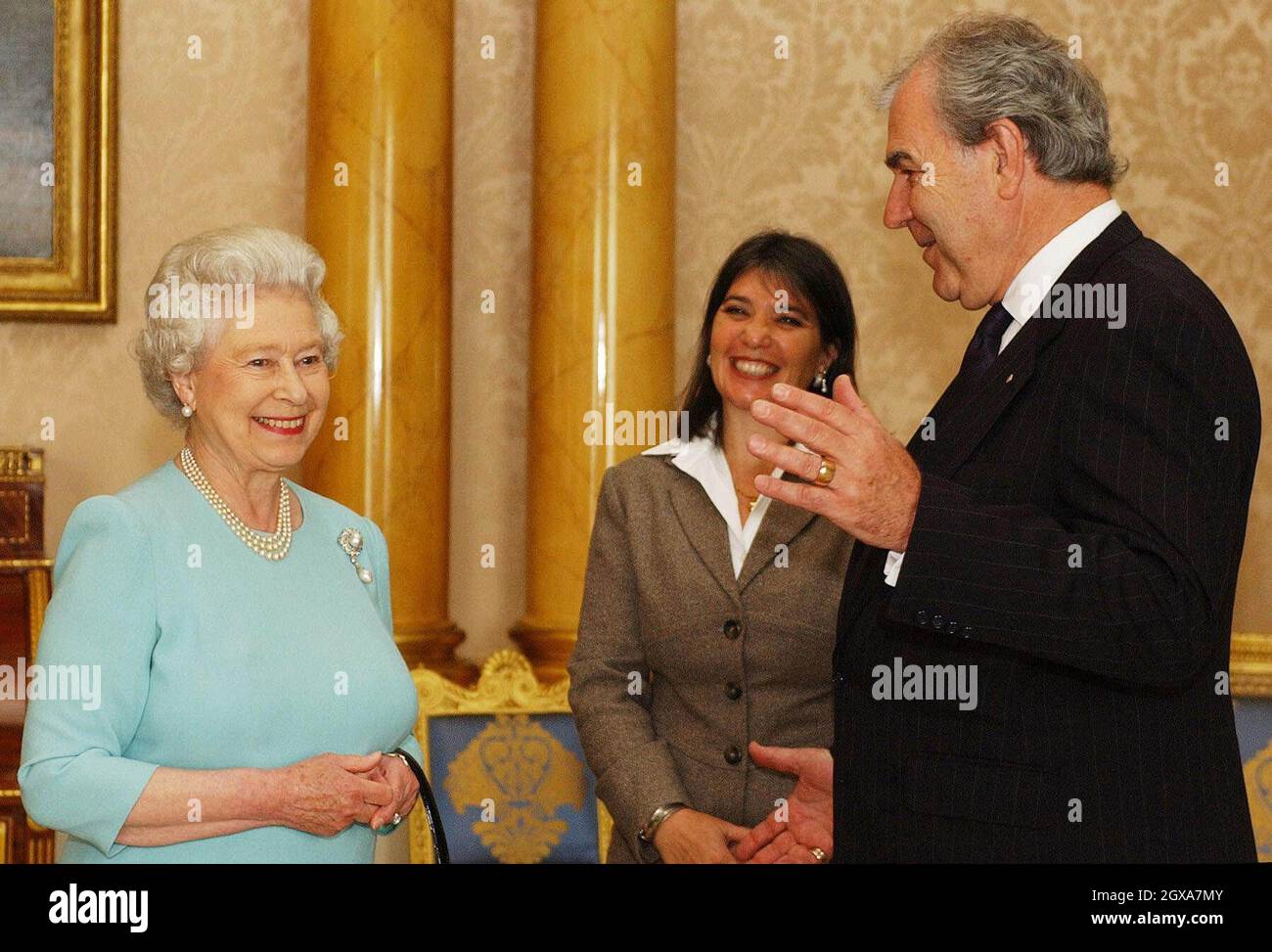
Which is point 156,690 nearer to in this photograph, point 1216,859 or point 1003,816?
point 1003,816

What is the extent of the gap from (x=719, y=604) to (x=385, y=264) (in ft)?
7.09

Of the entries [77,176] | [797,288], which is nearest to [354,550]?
[797,288]

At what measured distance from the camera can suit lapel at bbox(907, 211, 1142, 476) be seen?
75.4 inches

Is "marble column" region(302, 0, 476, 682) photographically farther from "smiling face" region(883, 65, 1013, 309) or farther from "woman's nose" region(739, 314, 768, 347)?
"smiling face" region(883, 65, 1013, 309)

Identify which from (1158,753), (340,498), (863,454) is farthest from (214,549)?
(340,498)

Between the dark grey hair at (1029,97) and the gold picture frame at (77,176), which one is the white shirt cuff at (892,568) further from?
the gold picture frame at (77,176)

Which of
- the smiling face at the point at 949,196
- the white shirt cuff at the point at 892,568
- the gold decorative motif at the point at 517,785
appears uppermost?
the smiling face at the point at 949,196

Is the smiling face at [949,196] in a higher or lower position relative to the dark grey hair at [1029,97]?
lower

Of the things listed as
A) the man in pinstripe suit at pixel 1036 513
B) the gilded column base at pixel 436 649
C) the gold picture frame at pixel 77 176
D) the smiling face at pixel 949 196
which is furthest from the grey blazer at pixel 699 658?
the gold picture frame at pixel 77 176

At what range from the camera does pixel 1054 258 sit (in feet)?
6.57

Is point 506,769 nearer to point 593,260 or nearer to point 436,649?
point 436,649

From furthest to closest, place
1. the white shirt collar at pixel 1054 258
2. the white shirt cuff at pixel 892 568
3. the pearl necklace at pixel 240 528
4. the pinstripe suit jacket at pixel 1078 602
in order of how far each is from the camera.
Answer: the pearl necklace at pixel 240 528 < the white shirt collar at pixel 1054 258 < the white shirt cuff at pixel 892 568 < the pinstripe suit jacket at pixel 1078 602

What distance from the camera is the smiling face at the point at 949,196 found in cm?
205

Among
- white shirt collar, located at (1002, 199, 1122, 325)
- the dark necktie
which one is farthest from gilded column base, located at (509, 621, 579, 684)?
white shirt collar, located at (1002, 199, 1122, 325)
